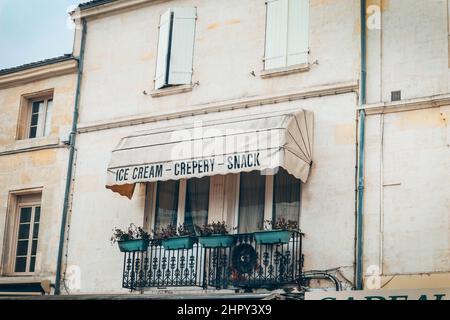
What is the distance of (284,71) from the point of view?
53.4ft

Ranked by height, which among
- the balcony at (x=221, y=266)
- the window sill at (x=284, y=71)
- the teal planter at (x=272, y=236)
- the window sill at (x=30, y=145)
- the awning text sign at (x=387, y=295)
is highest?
the window sill at (x=284, y=71)

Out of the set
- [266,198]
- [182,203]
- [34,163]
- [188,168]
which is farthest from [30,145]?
[266,198]

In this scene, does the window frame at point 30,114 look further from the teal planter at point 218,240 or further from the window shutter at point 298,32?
the window shutter at point 298,32

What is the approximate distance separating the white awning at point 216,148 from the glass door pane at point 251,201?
3.24ft

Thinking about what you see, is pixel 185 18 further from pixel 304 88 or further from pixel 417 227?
pixel 417 227

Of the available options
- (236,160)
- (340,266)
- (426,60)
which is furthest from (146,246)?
(426,60)

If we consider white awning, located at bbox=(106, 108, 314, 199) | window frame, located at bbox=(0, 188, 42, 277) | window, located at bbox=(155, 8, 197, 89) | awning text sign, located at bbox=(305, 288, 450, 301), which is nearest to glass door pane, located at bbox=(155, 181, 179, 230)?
white awning, located at bbox=(106, 108, 314, 199)

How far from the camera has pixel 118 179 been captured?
1670cm

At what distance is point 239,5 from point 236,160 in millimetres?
3658

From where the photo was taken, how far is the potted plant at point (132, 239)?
648 inches

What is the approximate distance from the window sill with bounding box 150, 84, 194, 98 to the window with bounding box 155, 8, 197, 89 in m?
0.10

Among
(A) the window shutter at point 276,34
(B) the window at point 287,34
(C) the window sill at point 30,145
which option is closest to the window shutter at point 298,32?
(B) the window at point 287,34

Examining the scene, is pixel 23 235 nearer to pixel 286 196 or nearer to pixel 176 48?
pixel 176 48
